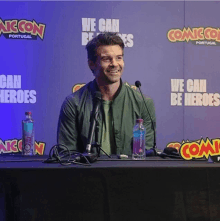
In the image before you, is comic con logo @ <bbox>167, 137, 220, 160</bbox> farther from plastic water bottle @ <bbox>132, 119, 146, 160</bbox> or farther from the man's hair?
plastic water bottle @ <bbox>132, 119, 146, 160</bbox>

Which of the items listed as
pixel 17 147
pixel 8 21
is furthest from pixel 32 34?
pixel 17 147

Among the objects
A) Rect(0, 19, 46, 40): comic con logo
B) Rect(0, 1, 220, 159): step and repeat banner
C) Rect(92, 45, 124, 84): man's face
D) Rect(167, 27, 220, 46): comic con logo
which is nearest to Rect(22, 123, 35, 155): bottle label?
Rect(92, 45, 124, 84): man's face

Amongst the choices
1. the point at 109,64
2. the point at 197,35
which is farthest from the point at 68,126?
the point at 197,35

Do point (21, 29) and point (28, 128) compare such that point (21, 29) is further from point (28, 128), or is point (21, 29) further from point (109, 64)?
point (28, 128)

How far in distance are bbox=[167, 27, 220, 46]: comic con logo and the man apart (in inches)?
50.3

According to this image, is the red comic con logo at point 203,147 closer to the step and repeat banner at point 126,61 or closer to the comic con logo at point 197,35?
the step and repeat banner at point 126,61

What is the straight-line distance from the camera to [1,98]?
3.20 m

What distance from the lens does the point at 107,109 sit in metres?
2.18
